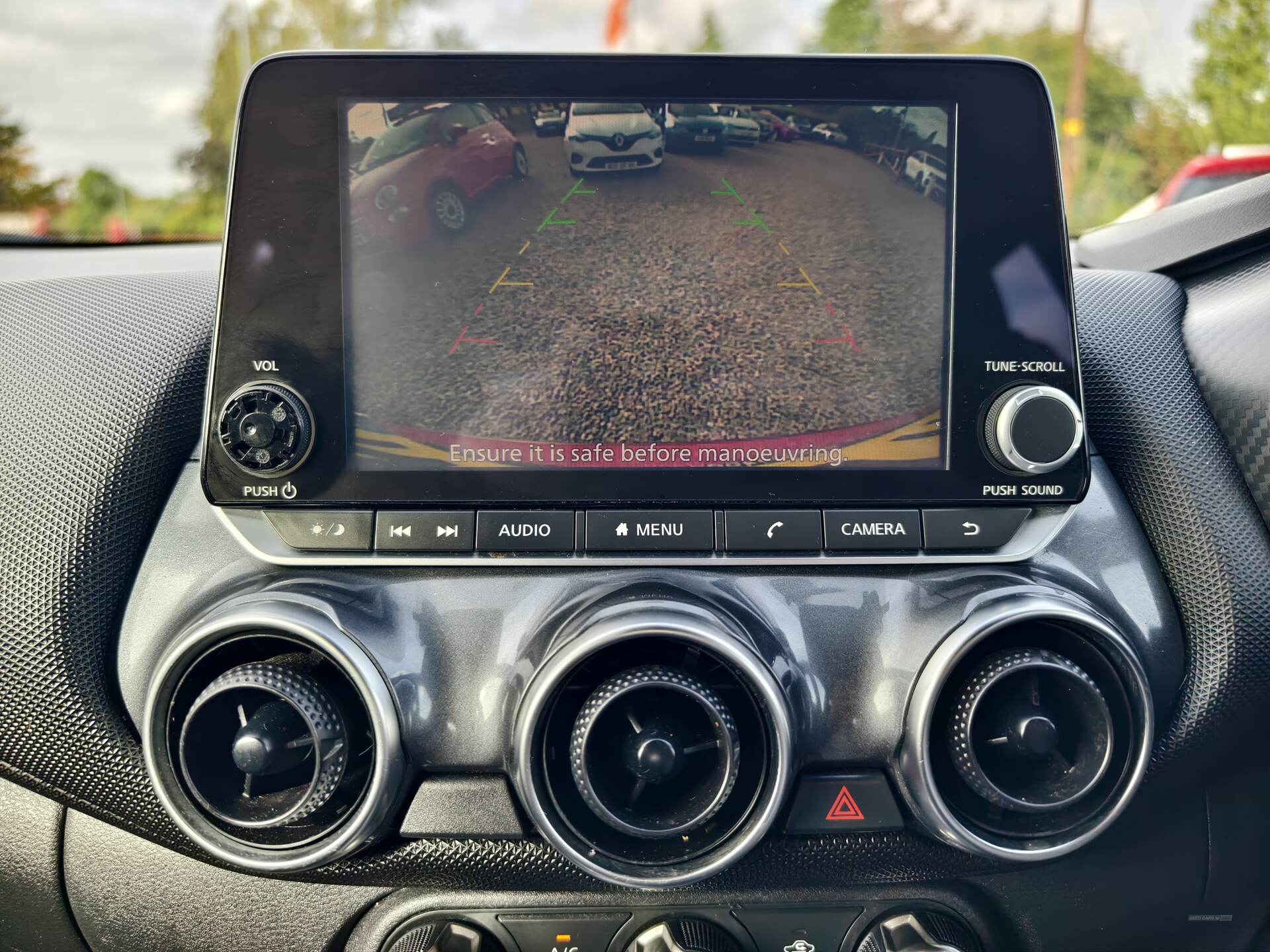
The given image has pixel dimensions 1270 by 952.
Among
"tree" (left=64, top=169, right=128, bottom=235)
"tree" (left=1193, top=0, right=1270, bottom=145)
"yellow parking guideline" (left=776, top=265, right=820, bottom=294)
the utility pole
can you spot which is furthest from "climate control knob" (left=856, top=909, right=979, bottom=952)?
"tree" (left=64, top=169, right=128, bottom=235)

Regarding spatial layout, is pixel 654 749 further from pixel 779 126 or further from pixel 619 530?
pixel 779 126

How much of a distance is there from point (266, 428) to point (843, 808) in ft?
3.66

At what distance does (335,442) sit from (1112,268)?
1842 millimetres

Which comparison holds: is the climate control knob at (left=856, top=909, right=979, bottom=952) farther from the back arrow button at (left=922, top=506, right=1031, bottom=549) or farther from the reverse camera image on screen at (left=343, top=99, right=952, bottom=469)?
the reverse camera image on screen at (left=343, top=99, right=952, bottom=469)

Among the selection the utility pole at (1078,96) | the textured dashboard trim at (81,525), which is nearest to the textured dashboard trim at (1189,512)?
the utility pole at (1078,96)

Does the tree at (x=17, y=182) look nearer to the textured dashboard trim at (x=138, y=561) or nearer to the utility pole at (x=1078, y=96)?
the textured dashboard trim at (x=138, y=561)

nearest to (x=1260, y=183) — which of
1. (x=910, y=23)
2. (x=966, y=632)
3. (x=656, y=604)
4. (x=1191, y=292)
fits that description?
(x=1191, y=292)

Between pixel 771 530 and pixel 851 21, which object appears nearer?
pixel 771 530

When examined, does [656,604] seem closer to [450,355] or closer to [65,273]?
[450,355]

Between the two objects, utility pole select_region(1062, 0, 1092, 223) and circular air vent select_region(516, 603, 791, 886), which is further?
utility pole select_region(1062, 0, 1092, 223)

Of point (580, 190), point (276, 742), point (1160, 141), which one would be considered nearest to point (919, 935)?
point (276, 742)

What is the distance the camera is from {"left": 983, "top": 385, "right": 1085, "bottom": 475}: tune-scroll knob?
1.42 metres

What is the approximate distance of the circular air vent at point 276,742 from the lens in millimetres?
1332

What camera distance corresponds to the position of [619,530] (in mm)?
1452
